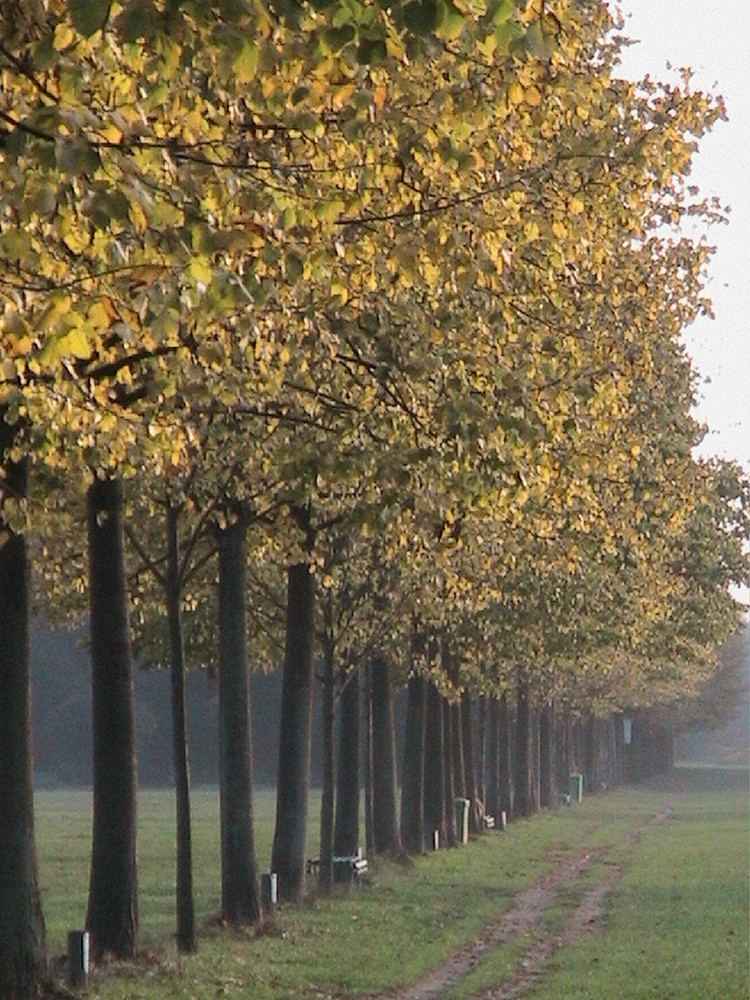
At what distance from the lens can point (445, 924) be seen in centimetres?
2942

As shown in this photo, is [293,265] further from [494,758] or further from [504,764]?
[504,764]

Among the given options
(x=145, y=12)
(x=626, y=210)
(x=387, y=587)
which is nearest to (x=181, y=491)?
(x=626, y=210)

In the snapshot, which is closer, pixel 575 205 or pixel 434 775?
pixel 575 205

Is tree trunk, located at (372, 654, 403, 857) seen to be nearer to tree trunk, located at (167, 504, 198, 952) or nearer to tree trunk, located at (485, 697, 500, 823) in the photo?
tree trunk, located at (167, 504, 198, 952)

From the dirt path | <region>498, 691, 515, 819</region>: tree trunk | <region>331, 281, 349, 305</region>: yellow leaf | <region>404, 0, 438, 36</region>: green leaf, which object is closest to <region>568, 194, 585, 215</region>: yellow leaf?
<region>331, 281, 349, 305</region>: yellow leaf

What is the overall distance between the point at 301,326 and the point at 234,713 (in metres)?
11.7

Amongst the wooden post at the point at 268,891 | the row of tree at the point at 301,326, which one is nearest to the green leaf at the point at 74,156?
the row of tree at the point at 301,326

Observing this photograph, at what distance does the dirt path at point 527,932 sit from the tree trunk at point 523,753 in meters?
15.6

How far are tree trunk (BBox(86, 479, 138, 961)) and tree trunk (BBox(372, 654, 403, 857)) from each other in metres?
18.8

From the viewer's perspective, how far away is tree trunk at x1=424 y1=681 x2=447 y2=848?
4503 centimetres

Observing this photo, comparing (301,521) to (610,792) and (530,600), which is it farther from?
(610,792)

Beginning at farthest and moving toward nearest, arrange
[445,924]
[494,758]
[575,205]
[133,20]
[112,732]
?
[494,758] < [445,924] < [112,732] < [575,205] < [133,20]

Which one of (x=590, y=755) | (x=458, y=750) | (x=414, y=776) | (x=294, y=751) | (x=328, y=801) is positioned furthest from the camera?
(x=590, y=755)

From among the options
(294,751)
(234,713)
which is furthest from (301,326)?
(294,751)
